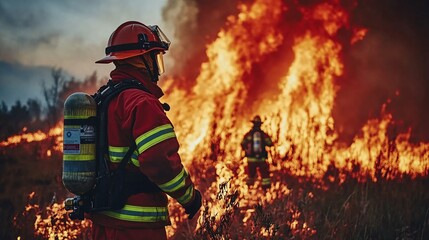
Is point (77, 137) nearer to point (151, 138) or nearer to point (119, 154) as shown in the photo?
point (119, 154)

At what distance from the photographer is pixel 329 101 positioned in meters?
12.8

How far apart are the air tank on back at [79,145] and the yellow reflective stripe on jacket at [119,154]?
0.13 meters

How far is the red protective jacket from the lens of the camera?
2.40 meters

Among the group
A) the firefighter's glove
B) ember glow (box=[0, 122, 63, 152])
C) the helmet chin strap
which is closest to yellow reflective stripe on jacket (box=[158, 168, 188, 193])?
the firefighter's glove

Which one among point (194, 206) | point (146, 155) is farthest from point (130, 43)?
point (194, 206)

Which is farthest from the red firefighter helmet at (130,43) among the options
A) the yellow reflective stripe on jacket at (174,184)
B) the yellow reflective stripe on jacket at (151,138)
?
the yellow reflective stripe on jacket at (174,184)

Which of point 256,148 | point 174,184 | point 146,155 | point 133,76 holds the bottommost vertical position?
point 174,184

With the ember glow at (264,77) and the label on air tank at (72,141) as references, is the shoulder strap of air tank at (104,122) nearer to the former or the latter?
the label on air tank at (72,141)

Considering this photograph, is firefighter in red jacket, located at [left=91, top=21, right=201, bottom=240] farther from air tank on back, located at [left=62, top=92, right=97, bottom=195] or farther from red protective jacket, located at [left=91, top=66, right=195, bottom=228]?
air tank on back, located at [left=62, top=92, right=97, bottom=195]

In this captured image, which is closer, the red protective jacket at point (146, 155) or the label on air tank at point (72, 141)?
the red protective jacket at point (146, 155)

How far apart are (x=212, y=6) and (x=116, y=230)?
12.8 metres

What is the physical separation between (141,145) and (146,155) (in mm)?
72

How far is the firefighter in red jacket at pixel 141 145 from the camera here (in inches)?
95.0

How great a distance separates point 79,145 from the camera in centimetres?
262
